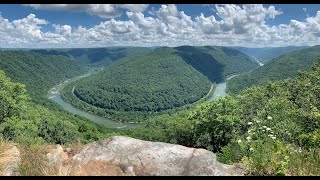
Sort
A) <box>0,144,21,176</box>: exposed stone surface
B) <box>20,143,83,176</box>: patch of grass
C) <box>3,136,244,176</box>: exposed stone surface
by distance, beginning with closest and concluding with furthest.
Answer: <box>20,143,83,176</box>: patch of grass
<box>3,136,244,176</box>: exposed stone surface
<box>0,144,21,176</box>: exposed stone surface

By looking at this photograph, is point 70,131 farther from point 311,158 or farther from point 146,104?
point 146,104

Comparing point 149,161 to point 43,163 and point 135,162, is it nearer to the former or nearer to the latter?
point 135,162

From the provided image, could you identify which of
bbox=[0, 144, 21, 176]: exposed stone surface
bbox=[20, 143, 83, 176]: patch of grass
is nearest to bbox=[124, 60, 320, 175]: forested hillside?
bbox=[20, 143, 83, 176]: patch of grass

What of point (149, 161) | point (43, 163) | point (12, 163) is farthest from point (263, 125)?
point (12, 163)

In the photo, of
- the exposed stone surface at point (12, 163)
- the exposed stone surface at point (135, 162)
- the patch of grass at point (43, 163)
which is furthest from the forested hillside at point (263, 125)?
the exposed stone surface at point (12, 163)

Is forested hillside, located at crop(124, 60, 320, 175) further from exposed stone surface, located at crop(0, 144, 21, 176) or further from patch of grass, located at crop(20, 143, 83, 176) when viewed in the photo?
exposed stone surface, located at crop(0, 144, 21, 176)

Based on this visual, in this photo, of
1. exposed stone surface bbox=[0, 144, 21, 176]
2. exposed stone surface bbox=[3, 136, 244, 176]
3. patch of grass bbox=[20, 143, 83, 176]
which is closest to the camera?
patch of grass bbox=[20, 143, 83, 176]
